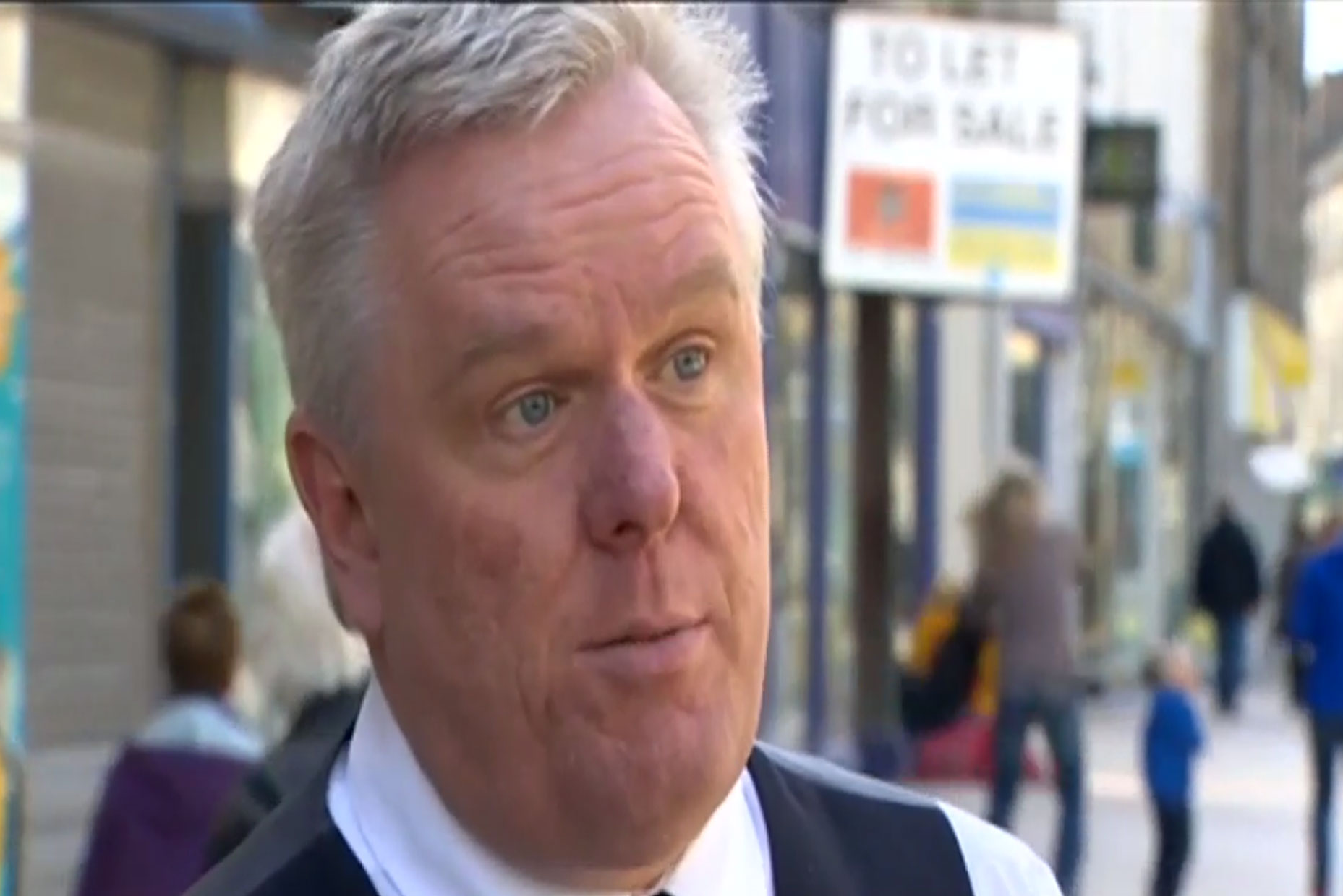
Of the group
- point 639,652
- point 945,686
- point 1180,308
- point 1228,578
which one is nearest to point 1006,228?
point 945,686

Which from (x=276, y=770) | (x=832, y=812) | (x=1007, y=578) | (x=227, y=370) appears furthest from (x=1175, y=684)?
(x=832, y=812)

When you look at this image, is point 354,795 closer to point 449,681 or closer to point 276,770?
point 449,681

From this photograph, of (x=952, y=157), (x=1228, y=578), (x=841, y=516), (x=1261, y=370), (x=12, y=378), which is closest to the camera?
(x=12, y=378)

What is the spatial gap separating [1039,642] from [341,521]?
10.0m

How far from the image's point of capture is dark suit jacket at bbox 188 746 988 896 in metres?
1.68

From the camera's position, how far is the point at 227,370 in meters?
9.12

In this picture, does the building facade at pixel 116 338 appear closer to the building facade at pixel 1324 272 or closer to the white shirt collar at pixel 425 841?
the white shirt collar at pixel 425 841

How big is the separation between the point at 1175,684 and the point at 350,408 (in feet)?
30.5

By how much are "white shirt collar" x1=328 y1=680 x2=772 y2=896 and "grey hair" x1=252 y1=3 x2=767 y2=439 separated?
0.70 ft

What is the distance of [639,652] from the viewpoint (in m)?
1.50

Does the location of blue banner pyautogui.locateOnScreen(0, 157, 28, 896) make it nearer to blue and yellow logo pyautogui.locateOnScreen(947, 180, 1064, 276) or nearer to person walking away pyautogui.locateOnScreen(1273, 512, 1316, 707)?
blue and yellow logo pyautogui.locateOnScreen(947, 180, 1064, 276)

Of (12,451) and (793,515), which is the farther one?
(793,515)

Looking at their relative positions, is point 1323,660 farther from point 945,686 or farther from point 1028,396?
point 1028,396

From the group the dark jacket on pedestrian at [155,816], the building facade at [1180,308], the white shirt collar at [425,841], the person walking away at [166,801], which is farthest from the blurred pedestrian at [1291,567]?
the white shirt collar at [425,841]
